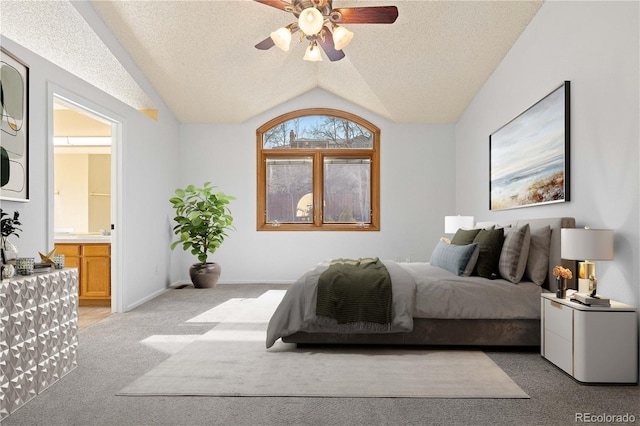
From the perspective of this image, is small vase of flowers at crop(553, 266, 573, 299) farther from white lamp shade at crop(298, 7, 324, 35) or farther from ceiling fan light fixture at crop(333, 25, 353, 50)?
white lamp shade at crop(298, 7, 324, 35)

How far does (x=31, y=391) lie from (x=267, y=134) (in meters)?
5.20

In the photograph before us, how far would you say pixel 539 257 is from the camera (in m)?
3.39

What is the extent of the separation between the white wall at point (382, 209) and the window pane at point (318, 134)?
230 mm

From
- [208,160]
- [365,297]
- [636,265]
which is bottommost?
[365,297]

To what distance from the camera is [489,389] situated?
2.47 metres

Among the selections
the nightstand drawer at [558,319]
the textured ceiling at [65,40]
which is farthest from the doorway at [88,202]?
the nightstand drawer at [558,319]

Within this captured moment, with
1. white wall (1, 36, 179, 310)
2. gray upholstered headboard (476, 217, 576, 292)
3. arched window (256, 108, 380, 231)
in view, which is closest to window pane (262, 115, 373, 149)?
arched window (256, 108, 380, 231)

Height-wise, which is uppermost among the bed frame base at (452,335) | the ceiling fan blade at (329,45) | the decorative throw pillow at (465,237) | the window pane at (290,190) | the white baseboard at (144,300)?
the ceiling fan blade at (329,45)

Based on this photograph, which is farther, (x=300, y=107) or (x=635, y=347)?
(x=300, y=107)

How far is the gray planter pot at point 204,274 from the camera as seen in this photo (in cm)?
621

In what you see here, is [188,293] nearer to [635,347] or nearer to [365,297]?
[365,297]

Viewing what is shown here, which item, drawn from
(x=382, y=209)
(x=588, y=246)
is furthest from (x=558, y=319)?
(x=382, y=209)

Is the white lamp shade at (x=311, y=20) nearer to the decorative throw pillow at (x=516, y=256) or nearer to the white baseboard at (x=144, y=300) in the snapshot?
the decorative throw pillow at (x=516, y=256)

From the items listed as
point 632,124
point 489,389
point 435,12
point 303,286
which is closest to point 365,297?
point 303,286
